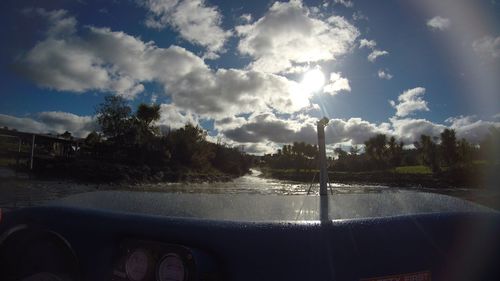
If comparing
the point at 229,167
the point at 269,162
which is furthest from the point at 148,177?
the point at 269,162

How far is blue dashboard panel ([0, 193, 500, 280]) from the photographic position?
105 cm

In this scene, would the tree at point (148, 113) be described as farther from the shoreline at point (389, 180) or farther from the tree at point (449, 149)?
the tree at point (449, 149)

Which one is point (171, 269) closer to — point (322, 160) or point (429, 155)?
point (322, 160)

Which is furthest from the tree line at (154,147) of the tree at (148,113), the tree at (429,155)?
the tree at (429,155)

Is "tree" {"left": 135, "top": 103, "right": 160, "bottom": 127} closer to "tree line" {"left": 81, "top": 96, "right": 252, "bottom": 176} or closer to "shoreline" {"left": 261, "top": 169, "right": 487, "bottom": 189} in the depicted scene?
"tree line" {"left": 81, "top": 96, "right": 252, "bottom": 176}

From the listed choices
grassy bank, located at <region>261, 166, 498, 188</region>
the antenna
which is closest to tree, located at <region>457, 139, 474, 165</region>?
grassy bank, located at <region>261, 166, 498, 188</region>

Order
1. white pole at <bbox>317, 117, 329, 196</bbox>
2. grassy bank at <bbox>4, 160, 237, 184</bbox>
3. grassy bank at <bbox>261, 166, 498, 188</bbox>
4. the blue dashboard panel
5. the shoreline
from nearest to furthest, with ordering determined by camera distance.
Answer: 1. the blue dashboard panel
2. white pole at <bbox>317, 117, 329, 196</bbox>
3. the shoreline
4. grassy bank at <bbox>261, 166, 498, 188</bbox>
5. grassy bank at <bbox>4, 160, 237, 184</bbox>

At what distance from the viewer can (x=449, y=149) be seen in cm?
5409

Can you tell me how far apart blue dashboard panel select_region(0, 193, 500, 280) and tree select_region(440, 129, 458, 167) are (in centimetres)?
5756

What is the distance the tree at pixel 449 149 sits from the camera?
52531 mm

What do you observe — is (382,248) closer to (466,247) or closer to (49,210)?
(466,247)

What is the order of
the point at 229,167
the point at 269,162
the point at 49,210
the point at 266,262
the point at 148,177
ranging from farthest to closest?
the point at 269,162 → the point at 229,167 → the point at 148,177 → the point at 49,210 → the point at 266,262

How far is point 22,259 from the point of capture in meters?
1.48

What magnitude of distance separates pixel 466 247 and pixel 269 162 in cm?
6071
